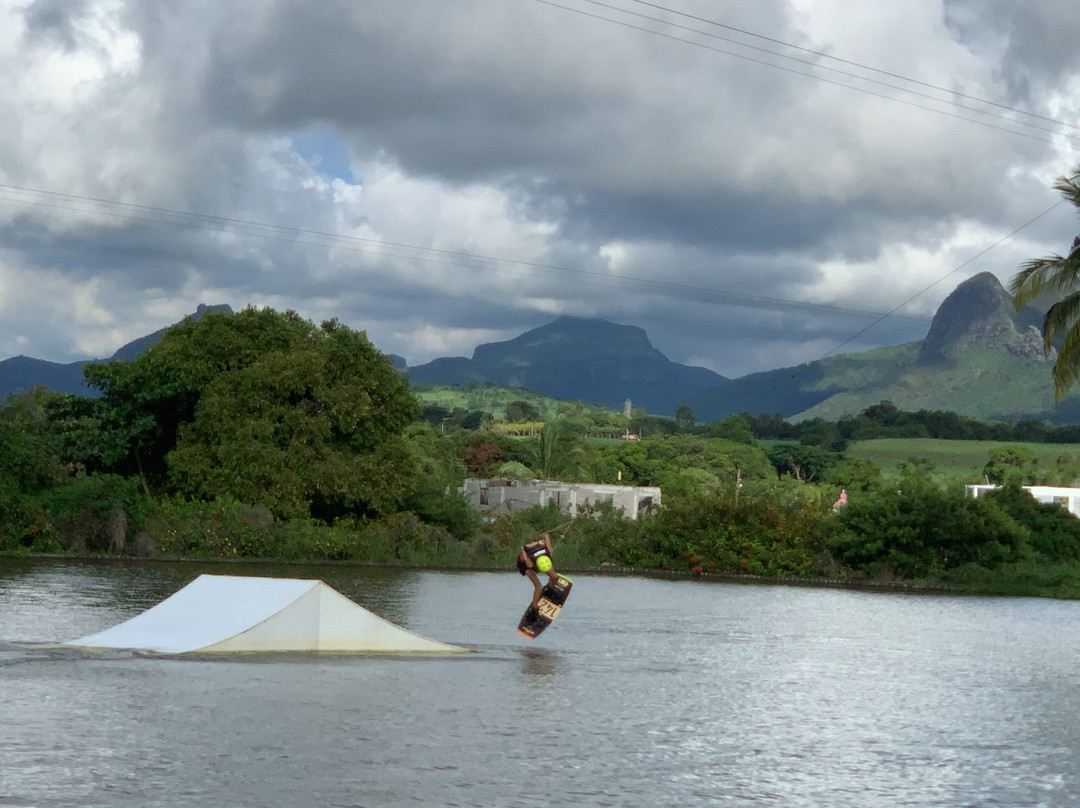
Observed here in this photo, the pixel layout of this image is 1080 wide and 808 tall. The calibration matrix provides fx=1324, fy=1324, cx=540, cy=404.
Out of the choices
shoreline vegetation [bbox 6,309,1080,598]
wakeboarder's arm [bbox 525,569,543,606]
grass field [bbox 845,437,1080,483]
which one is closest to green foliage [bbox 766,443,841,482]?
grass field [bbox 845,437,1080,483]

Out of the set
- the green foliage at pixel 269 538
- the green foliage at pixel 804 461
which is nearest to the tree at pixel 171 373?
the green foliage at pixel 269 538

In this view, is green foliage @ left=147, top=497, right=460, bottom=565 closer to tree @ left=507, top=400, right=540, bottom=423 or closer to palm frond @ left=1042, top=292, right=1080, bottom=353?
palm frond @ left=1042, top=292, right=1080, bottom=353

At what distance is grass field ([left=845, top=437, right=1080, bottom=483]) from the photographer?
137 m

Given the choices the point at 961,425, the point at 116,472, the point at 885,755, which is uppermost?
the point at 961,425

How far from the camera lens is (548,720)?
10.7 meters

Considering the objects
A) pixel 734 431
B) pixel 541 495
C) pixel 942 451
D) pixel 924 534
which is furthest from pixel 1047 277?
pixel 942 451

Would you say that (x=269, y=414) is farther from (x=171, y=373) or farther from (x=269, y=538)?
(x=269, y=538)

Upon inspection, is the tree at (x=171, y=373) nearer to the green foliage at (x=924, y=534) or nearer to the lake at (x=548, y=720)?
the green foliage at (x=924, y=534)

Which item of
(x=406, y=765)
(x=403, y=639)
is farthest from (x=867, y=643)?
(x=406, y=765)

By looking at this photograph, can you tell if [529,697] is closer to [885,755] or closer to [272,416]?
[885,755]

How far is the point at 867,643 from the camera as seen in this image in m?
19.2

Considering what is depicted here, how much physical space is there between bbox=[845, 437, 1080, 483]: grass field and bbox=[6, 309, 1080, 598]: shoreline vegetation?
9800 cm

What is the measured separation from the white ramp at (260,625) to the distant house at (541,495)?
4300cm

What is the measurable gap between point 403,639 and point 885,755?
6.28 metres
